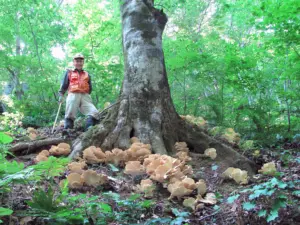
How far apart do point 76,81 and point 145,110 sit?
2.56 meters

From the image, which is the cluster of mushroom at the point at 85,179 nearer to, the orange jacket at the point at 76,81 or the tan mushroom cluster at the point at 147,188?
the tan mushroom cluster at the point at 147,188

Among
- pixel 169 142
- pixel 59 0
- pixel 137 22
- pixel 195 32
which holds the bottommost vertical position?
pixel 169 142

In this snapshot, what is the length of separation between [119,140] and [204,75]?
176 inches

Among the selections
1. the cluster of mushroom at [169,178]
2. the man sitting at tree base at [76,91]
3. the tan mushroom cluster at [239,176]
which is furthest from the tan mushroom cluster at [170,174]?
the man sitting at tree base at [76,91]

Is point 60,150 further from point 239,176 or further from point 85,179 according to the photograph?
point 239,176

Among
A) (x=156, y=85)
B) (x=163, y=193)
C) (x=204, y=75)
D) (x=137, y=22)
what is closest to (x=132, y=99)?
(x=156, y=85)

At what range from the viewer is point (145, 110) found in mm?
A: 4828

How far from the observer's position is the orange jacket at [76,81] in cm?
659

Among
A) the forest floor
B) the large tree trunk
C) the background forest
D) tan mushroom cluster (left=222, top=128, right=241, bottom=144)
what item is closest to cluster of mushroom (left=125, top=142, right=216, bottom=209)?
the forest floor

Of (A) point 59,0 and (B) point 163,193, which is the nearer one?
(B) point 163,193

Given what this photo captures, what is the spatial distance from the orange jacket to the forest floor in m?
2.49

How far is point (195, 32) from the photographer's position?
23094 millimetres

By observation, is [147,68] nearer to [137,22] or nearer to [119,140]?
[137,22]

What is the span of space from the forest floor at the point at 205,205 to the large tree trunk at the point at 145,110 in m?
0.53
